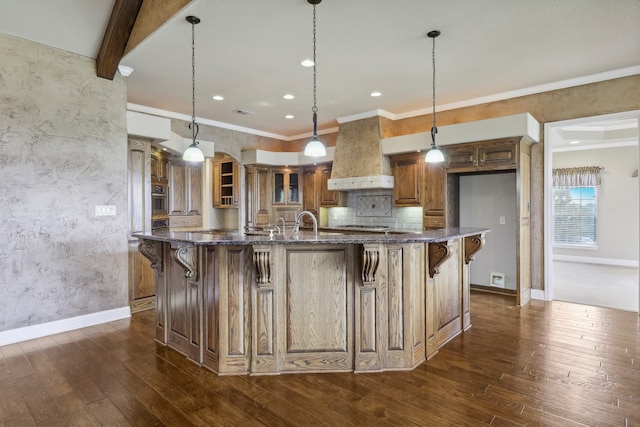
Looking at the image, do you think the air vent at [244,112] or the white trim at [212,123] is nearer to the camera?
the white trim at [212,123]

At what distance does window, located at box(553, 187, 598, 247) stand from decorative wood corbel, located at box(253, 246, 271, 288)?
8646 mm

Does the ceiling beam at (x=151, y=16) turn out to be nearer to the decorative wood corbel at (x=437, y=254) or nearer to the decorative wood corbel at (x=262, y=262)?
the decorative wood corbel at (x=262, y=262)

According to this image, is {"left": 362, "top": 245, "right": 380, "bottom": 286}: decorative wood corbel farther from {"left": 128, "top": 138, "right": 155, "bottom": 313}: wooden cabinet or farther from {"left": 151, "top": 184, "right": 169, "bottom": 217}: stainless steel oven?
{"left": 151, "top": 184, "right": 169, "bottom": 217}: stainless steel oven

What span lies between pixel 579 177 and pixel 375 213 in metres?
5.21

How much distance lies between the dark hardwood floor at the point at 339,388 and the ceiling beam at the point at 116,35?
289 cm

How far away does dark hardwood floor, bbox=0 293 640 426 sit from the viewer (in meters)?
2.13

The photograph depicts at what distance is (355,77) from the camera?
14.7 feet

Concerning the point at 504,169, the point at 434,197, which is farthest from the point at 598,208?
the point at 434,197

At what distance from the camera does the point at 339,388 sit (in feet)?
8.10

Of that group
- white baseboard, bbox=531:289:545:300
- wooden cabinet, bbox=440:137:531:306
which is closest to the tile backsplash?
wooden cabinet, bbox=440:137:531:306

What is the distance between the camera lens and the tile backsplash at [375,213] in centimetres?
610

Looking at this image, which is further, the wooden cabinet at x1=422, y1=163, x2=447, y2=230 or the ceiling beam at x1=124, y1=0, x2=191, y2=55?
the wooden cabinet at x1=422, y1=163, x2=447, y2=230

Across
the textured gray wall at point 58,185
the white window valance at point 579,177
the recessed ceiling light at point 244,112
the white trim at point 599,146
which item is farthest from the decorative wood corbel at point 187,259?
the white trim at point 599,146

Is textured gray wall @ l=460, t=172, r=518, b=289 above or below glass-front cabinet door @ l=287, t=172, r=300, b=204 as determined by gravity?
below
